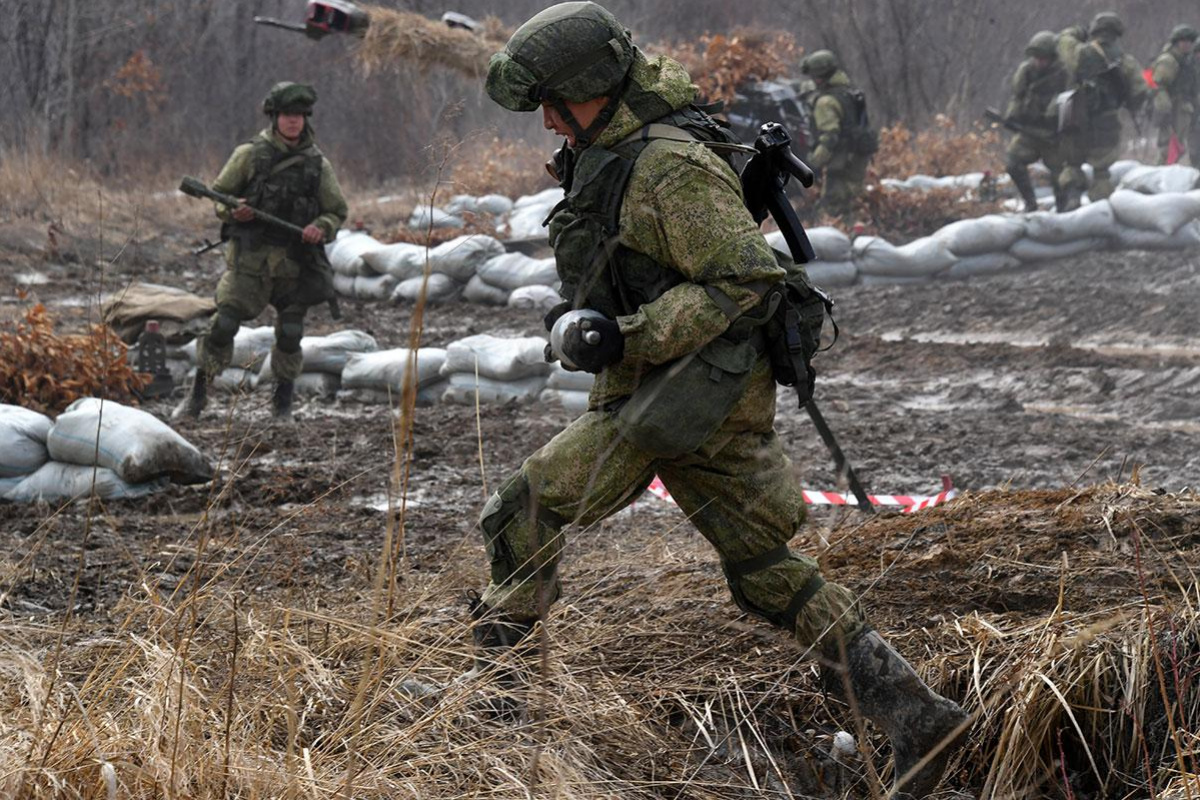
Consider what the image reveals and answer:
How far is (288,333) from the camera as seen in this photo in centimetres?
694

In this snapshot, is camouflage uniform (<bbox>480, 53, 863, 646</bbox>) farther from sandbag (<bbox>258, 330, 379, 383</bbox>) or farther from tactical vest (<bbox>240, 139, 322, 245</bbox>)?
sandbag (<bbox>258, 330, 379, 383</bbox>)

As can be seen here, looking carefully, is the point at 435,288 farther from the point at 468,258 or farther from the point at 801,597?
the point at 801,597

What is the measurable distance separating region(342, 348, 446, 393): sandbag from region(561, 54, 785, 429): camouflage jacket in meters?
4.76

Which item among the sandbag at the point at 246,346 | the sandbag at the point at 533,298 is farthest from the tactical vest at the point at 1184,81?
the sandbag at the point at 246,346

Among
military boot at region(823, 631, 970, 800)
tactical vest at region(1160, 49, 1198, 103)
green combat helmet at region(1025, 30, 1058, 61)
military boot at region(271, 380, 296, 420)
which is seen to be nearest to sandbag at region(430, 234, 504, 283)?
military boot at region(271, 380, 296, 420)

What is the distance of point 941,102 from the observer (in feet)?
60.6

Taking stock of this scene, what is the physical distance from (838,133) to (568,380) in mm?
5614

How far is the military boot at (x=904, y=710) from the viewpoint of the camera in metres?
2.50

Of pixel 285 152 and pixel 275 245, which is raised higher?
pixel 285 152

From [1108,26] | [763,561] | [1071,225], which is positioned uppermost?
[1108,26]

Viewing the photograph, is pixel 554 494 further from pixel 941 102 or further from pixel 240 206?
pixel 941 102

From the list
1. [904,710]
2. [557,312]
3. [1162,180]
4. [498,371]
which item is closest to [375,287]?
[498,371]

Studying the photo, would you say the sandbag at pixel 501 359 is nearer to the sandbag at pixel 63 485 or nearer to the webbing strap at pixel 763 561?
the sandbag at pixel 63 485

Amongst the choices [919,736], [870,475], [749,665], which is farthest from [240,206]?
[919,736]
